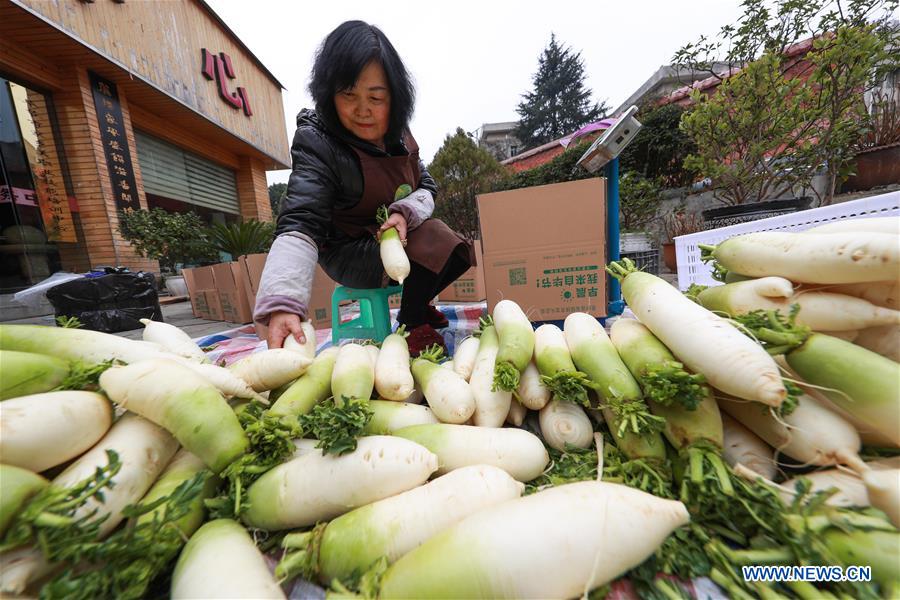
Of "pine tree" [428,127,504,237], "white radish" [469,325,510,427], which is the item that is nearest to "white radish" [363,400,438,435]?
"white radish" [469,325,510,427]

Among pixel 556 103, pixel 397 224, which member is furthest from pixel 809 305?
pixel 556 103

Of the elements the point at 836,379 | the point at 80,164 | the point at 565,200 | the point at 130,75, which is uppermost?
the point at 130,75

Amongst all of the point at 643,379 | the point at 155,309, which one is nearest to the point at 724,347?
the point at 643,379

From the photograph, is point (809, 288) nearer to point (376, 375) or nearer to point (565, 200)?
point (376, 375)

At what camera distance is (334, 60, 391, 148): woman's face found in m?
1.75

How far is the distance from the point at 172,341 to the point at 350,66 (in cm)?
147

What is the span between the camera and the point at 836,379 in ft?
2.25

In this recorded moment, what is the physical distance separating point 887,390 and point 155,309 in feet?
18.4

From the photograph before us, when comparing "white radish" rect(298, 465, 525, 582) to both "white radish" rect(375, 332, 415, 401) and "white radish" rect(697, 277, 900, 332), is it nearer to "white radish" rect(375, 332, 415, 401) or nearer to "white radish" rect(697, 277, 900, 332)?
"white radish" rect(375, 332, 415, 401)

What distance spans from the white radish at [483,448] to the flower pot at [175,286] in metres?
7.85

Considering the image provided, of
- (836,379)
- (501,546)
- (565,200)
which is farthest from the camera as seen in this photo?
(565,200)

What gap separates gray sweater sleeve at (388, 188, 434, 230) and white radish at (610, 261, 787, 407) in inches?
52.3

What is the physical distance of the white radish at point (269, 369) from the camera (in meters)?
1.02

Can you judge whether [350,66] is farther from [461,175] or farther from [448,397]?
[461,175]
